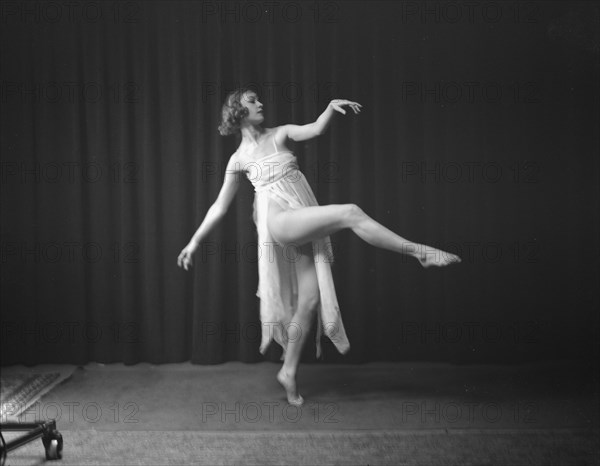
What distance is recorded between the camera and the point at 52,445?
2492mm

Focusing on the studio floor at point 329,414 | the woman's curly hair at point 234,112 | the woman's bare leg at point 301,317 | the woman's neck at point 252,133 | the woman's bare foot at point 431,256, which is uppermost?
the woman's curly hair at point 234,112

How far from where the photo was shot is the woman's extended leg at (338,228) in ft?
9.38

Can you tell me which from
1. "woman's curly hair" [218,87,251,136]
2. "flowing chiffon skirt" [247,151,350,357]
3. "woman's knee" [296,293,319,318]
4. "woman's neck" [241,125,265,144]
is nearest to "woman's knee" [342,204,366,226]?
"flowing chiffon skirt" [247,151,350,357]

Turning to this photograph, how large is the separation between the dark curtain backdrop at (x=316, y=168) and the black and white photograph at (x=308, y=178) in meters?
0.01

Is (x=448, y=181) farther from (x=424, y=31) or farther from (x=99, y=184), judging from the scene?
(x=99, y=184)

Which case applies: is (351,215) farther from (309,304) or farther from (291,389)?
(291,389)

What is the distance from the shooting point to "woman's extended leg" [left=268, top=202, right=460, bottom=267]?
2.86m

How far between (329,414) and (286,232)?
2.81 ft

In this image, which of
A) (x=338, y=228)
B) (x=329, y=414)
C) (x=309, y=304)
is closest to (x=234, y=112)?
(x=338, y=228)

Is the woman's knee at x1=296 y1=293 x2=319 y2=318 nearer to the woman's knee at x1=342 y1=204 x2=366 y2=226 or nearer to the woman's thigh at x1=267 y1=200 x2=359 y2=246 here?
the woman's thigh at x1=267 y1=200 x2=359 y2=246

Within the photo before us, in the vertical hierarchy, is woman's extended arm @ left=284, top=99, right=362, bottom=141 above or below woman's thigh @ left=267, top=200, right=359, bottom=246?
above

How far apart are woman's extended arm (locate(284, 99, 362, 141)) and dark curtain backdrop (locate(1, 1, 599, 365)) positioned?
0.60 meters

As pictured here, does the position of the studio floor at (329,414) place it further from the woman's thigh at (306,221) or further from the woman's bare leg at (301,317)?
the woman's thigh at (306,221)

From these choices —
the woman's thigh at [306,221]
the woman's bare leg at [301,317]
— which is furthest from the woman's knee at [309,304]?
the woman's thigh at [306,221]
